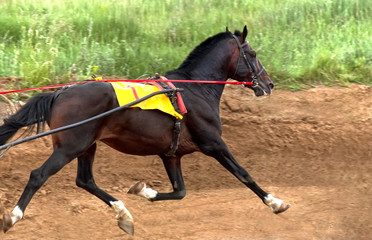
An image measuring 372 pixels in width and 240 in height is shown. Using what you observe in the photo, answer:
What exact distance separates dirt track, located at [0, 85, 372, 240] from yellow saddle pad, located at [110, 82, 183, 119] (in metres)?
1.64

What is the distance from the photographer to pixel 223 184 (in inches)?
293

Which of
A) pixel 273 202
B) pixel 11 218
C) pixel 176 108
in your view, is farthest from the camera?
pixel 273 202

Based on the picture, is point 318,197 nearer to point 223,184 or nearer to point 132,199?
point 223,184

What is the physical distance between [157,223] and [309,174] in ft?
7.23

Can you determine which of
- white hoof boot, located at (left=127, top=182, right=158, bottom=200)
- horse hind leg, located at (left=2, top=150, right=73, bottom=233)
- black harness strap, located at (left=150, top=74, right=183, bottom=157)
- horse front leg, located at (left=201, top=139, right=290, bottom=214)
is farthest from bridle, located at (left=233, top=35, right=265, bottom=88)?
horse hind leg, located at (left=2, top=150, right=73, bottom=233)

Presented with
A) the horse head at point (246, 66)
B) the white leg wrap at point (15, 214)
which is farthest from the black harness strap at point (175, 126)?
the white leg wrap at point (15, 214)

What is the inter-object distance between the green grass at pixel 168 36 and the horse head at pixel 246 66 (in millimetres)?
2244

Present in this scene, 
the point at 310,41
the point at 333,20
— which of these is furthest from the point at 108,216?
the point at 333,20

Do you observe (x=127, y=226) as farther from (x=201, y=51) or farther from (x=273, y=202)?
(x=201, y=51)

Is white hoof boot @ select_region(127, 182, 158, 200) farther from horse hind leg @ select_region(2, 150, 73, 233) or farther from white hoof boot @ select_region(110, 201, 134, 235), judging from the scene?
horse hind leg @ select_region(2, 150, 73, 233)

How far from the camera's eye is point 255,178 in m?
7.47

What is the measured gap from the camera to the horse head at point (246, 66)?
20.2 feet

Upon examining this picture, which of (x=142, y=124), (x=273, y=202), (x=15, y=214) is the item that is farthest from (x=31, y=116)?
(x=273, y=202)

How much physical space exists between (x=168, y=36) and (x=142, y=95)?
4.63 m
